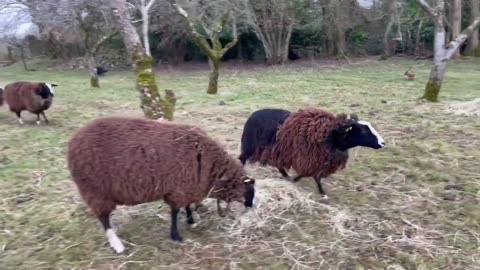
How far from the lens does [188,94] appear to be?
14664 mm

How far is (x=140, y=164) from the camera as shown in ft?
13.9

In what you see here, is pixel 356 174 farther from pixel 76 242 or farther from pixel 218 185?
pixel 76 242

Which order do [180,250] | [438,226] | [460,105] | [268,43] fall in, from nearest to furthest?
[180,250], [438,226], [460,105], [268,43]

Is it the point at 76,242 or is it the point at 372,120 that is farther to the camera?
the point at 372,120

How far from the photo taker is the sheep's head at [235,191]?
180 inches

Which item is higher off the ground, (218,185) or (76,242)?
(218,185)

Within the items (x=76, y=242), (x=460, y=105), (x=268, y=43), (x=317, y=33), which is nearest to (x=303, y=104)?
(x=460, y=105)

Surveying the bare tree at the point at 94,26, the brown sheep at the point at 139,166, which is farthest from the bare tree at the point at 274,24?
the brown sheep at the point at 139,166

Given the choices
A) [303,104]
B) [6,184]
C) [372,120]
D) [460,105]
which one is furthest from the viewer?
[303,104]

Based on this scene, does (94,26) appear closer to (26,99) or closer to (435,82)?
(26,99)

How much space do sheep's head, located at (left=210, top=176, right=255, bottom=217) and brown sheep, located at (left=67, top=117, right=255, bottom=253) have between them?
0.04 metres

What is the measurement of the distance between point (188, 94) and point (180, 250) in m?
10.7

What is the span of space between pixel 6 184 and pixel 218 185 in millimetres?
3090

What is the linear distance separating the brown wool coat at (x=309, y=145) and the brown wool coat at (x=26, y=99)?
5.93 metres
